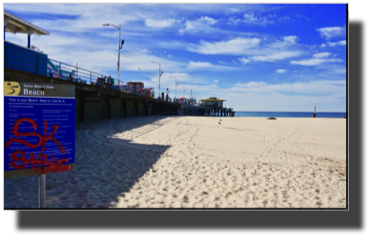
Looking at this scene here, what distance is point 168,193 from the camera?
4.62 m

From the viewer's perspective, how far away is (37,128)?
2916 millimetres

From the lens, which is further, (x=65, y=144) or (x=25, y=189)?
(x=25, y=189)

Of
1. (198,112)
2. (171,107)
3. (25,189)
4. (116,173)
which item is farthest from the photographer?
(198,112)

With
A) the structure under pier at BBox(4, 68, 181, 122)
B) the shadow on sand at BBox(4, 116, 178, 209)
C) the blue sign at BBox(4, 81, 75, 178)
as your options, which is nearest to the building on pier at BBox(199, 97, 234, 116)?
the structure under pier at BBox(4, 68, 181, 122)

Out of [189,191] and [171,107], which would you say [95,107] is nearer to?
[189,191]

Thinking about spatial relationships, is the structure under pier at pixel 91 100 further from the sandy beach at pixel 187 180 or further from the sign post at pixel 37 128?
the sign post at pixel 37 128

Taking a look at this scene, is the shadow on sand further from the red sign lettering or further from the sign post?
the red sign lettering

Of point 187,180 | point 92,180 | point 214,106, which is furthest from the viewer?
point 214,106

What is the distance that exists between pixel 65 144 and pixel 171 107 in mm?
43407

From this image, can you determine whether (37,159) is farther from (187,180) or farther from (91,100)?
(91,100)

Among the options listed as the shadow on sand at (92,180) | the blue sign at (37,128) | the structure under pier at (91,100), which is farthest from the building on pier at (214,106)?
the blue sign at (37,128)

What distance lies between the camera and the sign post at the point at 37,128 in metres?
2.79

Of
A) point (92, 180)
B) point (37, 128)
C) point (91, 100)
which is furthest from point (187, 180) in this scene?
point (91, 100)
